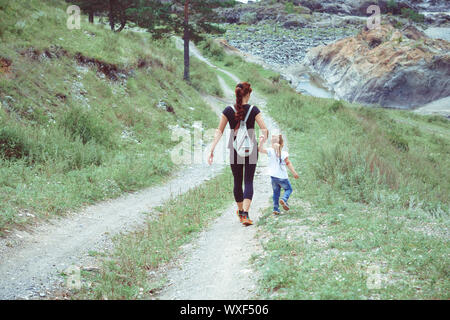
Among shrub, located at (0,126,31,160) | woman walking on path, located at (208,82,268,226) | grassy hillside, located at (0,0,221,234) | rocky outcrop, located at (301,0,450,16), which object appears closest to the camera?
woman walking on path, located at (208,82,268,226)

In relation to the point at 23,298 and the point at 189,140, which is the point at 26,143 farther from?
the point at 189,140

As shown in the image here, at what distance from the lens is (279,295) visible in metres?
3.69

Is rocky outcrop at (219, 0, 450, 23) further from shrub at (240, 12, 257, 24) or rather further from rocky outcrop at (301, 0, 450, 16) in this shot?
shrub at (240, 12, 257, 24)

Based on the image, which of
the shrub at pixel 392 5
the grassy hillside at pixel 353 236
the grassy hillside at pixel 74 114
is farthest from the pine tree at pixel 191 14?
the shrub at pixel 392 5

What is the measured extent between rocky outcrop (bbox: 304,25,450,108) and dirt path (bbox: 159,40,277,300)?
2991 centimetres

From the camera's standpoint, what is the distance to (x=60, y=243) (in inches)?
226

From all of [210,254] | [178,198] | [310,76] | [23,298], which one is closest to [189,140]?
[178,198]

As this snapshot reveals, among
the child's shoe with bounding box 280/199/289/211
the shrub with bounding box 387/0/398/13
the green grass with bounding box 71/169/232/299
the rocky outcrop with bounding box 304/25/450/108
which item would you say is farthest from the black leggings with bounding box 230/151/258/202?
the shrub with bounding box 387/0/398/13

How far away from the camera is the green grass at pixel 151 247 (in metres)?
4.45

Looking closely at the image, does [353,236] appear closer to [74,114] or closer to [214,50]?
[74,114]

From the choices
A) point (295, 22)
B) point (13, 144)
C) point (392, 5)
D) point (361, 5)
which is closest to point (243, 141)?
point (13, 144)

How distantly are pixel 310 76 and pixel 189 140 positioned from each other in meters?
31.6

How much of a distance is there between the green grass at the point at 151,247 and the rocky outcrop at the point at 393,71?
2881 centimetres

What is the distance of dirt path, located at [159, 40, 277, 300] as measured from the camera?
411 centimetres
